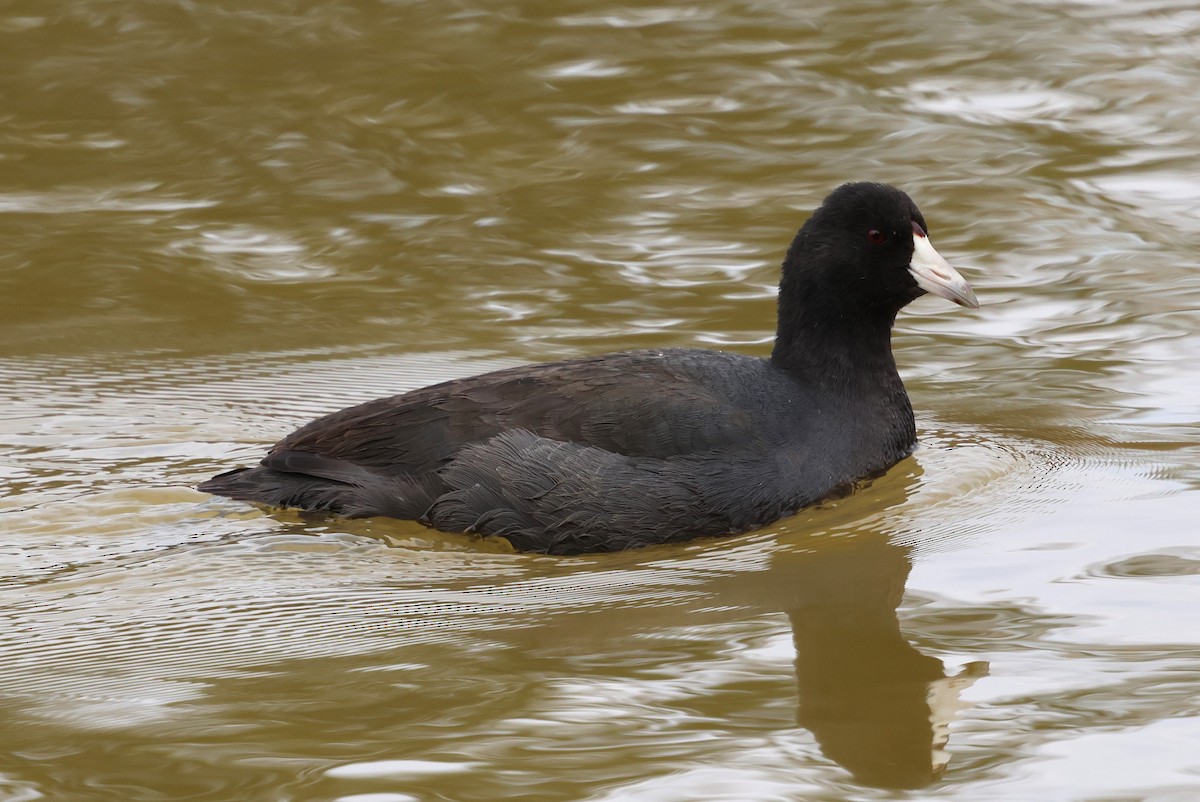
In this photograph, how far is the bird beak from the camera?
20.7ft

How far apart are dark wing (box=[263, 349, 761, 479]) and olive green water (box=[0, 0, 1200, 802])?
281 mm

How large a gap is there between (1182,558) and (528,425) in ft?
7.00

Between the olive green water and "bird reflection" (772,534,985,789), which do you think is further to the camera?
the olive green water

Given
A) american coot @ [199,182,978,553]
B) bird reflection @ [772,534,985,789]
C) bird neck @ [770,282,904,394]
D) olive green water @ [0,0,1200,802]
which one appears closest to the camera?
bird reflection @ [772,534,985,789]

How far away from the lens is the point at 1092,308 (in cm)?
798

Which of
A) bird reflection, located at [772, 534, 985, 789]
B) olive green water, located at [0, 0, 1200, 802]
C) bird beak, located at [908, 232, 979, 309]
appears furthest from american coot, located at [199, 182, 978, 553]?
bird reflection, located at [772, 534, 985, 789]

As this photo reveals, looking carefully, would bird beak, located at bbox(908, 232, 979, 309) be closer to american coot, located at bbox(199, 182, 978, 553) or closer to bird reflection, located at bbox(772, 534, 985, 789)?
american coot, located at bbox(199, 182, 978, 553)

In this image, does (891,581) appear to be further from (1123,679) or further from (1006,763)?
(1006,763)

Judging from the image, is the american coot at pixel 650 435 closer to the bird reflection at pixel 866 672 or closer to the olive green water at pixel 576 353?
the olive green water at pixel 576 353

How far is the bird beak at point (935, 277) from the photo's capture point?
630cm

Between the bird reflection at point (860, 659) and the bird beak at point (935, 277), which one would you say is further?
the bird beak at point (935, 277)

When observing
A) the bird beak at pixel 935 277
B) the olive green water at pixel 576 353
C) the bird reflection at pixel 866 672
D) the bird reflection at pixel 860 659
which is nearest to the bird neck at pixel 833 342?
the bird beak at pixel 935 277

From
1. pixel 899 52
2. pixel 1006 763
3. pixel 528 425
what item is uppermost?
pixel 899 52

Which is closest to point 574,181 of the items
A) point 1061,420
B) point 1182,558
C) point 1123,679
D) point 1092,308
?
point 1092,308
